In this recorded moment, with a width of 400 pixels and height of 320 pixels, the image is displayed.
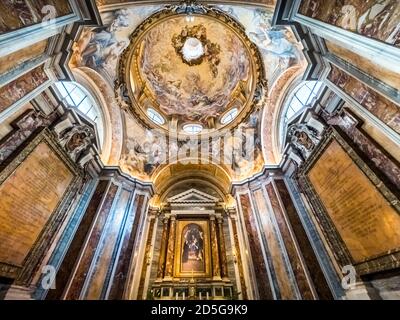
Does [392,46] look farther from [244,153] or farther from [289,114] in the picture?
[244,153]

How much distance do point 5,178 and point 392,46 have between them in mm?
8173

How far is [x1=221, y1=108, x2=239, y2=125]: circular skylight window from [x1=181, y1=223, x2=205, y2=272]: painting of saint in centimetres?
648

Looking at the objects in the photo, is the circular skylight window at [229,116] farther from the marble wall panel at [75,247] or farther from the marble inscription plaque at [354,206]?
the marble wall panel at [75,247]

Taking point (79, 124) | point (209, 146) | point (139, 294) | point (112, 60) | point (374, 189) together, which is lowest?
point (139, 294)

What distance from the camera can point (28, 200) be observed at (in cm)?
583

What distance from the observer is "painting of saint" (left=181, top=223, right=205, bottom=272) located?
1070cm

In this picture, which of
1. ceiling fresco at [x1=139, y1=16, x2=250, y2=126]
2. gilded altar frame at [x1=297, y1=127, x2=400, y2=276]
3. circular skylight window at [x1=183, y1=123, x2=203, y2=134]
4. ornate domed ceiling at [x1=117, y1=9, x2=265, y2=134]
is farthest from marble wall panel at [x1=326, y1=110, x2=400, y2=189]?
circular skylight window at [x1=183, y1=123, x2=203, y2=134]

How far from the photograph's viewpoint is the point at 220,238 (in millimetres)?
11711

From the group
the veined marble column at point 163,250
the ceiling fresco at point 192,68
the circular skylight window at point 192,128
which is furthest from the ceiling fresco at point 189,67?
the veined marble column at point 163,250

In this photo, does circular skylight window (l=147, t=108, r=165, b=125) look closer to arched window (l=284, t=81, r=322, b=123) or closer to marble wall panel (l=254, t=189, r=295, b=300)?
arched window (l=284, t=81, r=322, b=123)

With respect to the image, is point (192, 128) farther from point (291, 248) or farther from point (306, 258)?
point (306, 258)

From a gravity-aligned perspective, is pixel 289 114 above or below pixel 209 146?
below

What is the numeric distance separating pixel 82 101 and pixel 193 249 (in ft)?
29.7

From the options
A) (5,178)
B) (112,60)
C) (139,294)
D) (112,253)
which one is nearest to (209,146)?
(112,60)
